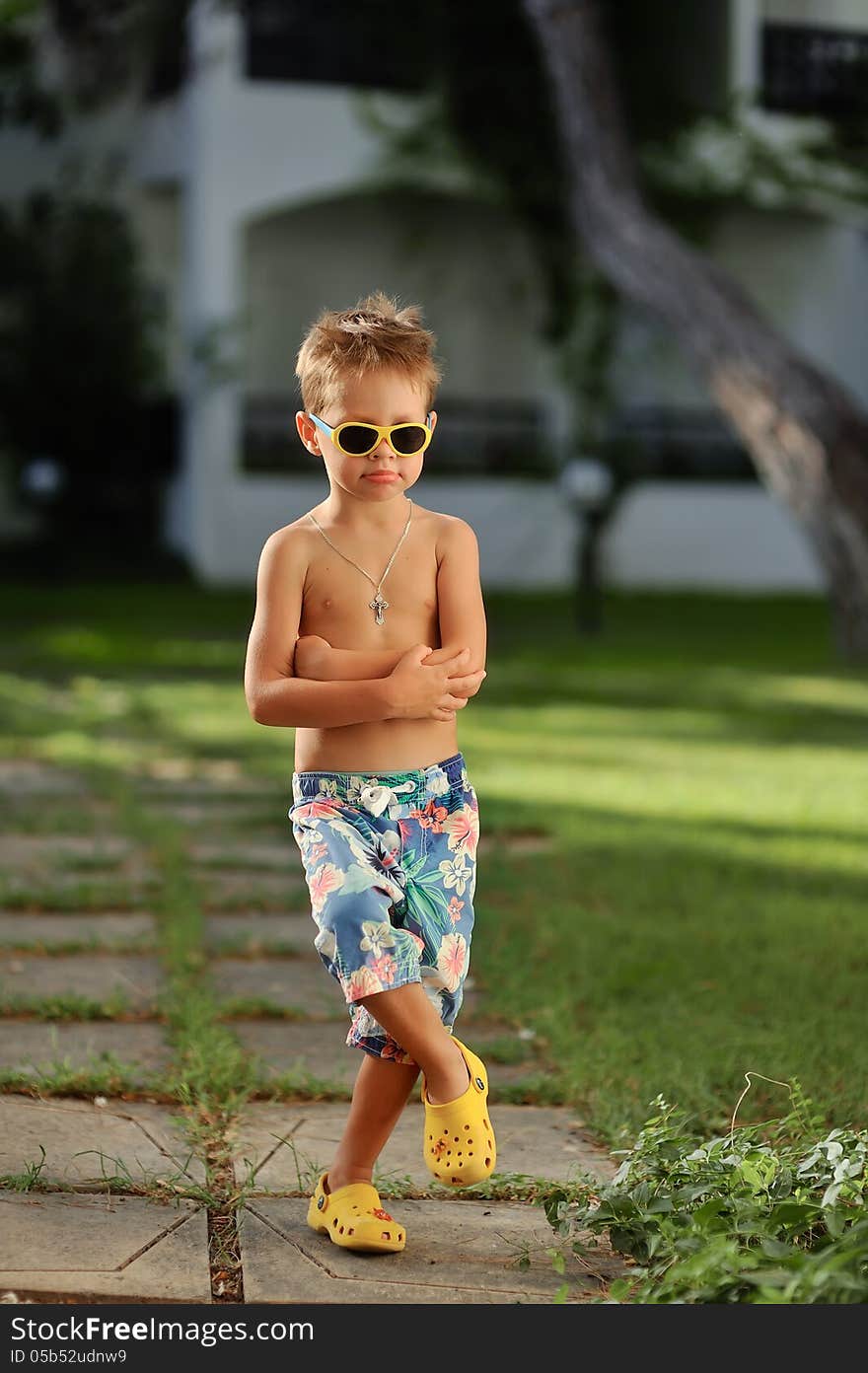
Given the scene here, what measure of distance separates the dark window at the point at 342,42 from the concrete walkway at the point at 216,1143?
11.7 meters

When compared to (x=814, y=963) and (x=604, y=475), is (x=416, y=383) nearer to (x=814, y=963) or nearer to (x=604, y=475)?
(x=814, y=963)

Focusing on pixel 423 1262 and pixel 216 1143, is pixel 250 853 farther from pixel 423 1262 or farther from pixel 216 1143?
pixel 423 1262

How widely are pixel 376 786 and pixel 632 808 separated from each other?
3372 millimetres

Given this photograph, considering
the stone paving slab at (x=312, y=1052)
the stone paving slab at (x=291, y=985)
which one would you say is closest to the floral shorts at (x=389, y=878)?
the stone paving slab at (x=312, y=1052)

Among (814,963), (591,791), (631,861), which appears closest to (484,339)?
(591,791)

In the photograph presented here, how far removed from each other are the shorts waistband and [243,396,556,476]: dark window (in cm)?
1279

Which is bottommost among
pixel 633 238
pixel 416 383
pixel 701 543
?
pixel 701 543

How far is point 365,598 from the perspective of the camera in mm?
2262

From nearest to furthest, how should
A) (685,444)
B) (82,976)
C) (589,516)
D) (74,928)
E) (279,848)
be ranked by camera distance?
(82,976) → (74,928) → (279,848) → (589,516) → (685,444)

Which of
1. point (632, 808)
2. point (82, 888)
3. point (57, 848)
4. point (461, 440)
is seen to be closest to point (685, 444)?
point (461, 440)

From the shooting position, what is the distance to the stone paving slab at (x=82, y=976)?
3.36 meters

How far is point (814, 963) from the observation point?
3.63 meters

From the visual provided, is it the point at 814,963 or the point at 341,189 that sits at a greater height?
the point at 341,189
